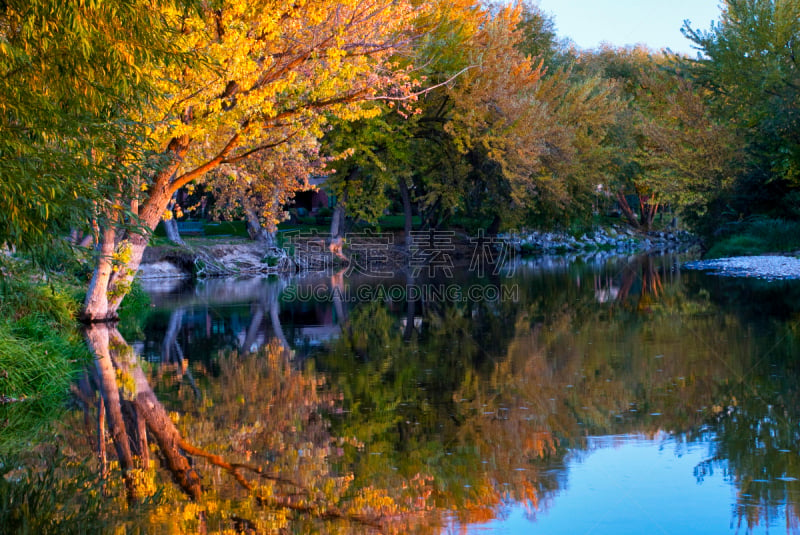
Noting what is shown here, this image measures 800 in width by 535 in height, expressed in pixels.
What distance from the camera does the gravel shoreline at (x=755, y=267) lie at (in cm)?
2980

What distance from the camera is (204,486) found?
6949 mm

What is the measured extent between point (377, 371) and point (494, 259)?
4047cm

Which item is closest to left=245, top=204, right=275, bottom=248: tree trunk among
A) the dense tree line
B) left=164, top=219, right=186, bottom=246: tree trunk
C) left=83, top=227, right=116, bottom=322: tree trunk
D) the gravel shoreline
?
the dense tree line

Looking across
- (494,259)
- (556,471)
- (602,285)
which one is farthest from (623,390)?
(494,259)

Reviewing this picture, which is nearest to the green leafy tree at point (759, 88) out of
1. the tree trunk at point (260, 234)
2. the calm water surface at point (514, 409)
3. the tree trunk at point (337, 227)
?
the calm water surface at point (514, 409)

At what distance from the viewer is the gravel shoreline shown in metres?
29.8

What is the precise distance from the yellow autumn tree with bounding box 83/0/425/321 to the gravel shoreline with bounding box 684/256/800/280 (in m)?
16.5

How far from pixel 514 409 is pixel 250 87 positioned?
10084 millimetres

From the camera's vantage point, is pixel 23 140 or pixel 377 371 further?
pixel 377 371

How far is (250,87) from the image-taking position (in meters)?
17.2

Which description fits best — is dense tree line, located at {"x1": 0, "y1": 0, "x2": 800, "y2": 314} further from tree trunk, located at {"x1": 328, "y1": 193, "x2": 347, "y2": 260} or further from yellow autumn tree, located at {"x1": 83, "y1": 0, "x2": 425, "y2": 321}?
tree trunk, located at {"x1": 328, "y1": 193, "x2": 347, "y2": 260}

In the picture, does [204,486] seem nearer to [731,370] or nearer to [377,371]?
[377,371]

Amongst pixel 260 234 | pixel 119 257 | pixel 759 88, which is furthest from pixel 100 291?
pixel 759 88

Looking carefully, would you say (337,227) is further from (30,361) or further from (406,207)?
(30,361)
